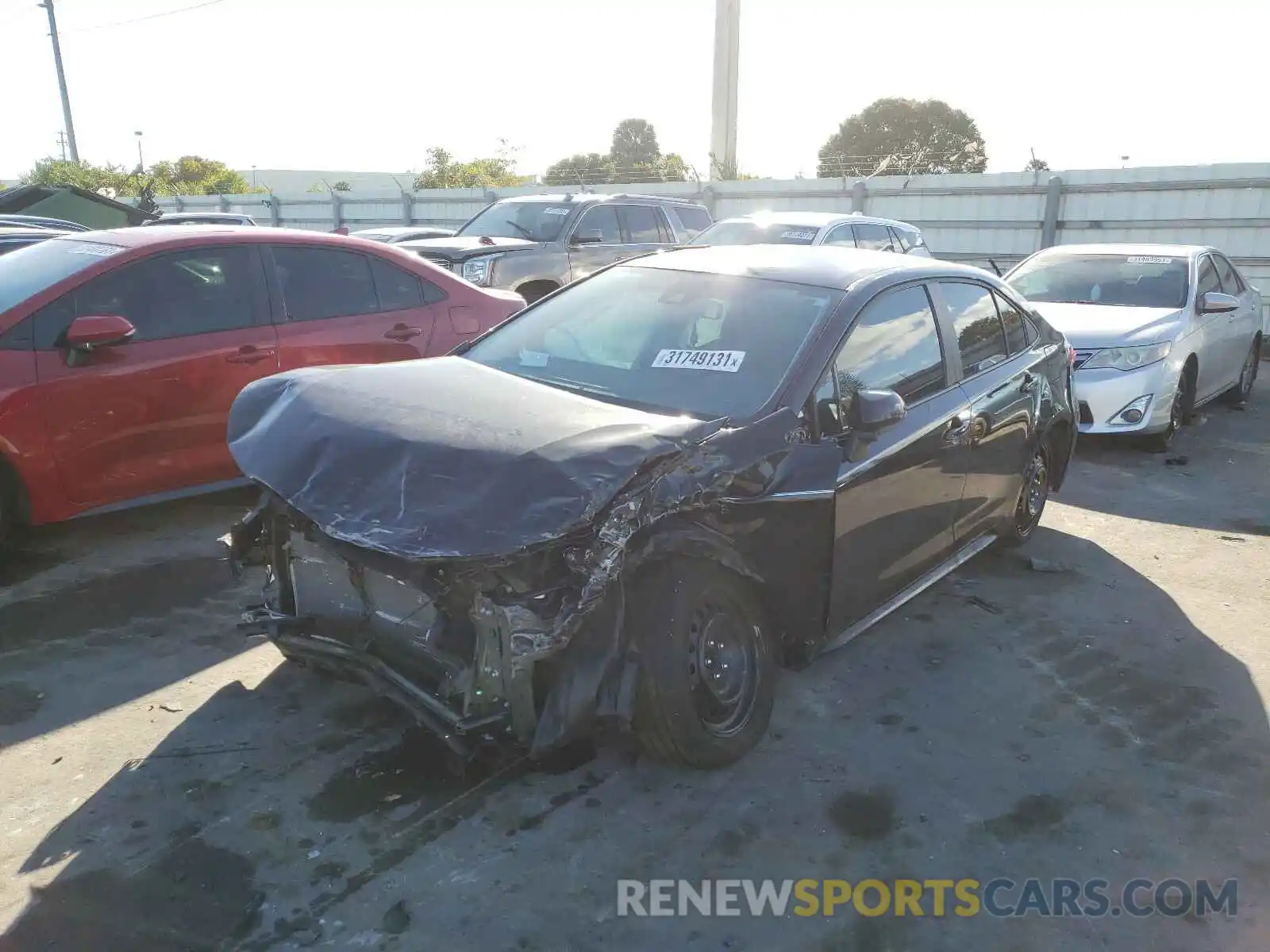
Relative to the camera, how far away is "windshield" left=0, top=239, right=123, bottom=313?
5.06 m

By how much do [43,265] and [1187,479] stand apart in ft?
26.3

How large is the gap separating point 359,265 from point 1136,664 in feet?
16.3

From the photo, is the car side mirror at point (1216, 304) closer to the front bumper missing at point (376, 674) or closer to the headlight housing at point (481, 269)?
the headlight housing at point (481, 269)

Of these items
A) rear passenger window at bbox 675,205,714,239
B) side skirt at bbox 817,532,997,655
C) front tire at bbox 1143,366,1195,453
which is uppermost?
rear passenger window at bbox 675,205,714,239

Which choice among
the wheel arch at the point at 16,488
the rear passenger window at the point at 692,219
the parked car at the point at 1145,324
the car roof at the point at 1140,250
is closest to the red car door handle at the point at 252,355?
the wheel arch at the point at 16,488

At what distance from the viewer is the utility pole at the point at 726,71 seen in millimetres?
31453

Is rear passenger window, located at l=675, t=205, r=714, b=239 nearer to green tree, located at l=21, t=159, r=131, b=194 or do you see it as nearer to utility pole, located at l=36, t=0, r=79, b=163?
green tree, located at l=21, t=159, r=131, b=194

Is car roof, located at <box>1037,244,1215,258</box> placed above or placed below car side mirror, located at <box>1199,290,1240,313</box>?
above

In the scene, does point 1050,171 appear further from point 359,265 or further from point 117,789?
point 117,789

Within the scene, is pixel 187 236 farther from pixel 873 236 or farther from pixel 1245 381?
pixel 1245 381

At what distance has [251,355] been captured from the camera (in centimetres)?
558

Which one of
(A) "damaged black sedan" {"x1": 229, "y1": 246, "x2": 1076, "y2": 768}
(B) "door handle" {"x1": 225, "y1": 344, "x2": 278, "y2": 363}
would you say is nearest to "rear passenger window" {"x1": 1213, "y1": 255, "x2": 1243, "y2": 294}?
(A) "damaged black sedan" {"x1": 229, "y1": 246, "x2": 1076, "y2": 768}

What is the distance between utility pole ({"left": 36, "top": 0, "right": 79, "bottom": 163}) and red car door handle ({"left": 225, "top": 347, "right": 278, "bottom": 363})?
40.7 m

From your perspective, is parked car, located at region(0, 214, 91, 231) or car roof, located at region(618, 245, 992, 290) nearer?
car roof, located at region(618, 245, 992, 290)
